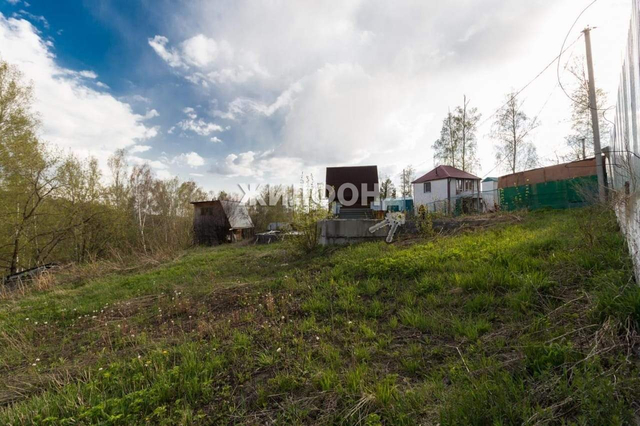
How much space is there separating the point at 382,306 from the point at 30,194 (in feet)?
57.1

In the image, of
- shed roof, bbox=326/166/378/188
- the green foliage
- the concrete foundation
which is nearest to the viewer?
the green foliage

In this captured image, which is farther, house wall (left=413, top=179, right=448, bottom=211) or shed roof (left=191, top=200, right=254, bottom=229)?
house wall (left=413, top=179, right=448, bottom=211)

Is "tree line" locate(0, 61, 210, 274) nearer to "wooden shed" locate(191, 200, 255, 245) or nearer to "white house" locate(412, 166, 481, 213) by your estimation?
"wooden shed" locate(191, 200, 255, 245)

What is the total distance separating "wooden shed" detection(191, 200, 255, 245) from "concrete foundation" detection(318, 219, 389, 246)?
1590cm

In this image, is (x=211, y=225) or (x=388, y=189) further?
(x=388, y=189)

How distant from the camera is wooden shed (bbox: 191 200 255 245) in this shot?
22.3 m

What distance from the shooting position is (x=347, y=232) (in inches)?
329

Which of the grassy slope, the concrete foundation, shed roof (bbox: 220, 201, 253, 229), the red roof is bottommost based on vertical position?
the grassy slope

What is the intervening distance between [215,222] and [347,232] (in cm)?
1693

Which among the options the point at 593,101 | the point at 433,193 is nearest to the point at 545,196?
the point at 593,101

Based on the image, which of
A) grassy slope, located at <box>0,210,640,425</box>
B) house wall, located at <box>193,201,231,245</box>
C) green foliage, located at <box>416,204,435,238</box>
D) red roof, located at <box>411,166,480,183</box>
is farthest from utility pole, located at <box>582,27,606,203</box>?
house wall, located at <box>193,201,231,245</box>

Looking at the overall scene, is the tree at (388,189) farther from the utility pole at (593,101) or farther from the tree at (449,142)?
the utility pole at (593,101)

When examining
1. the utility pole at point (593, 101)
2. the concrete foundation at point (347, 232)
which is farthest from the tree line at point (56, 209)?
the utility pole at point (593, 101)

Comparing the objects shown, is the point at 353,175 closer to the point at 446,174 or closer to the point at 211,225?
the point at 446,174
